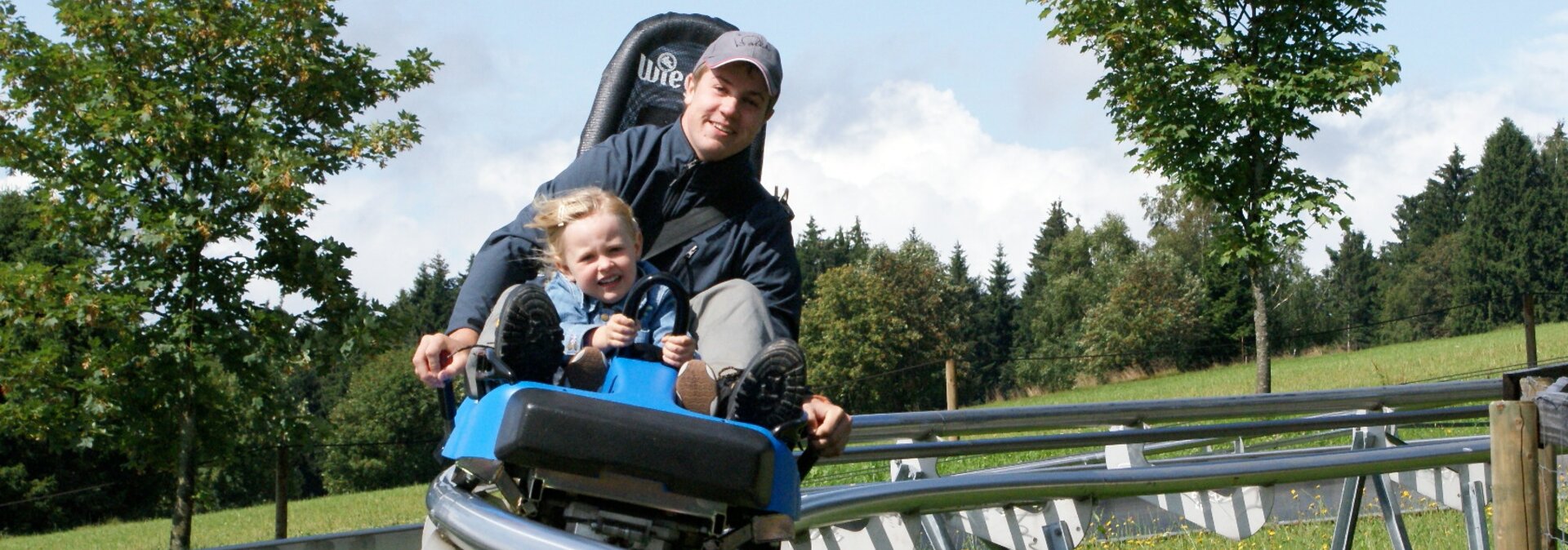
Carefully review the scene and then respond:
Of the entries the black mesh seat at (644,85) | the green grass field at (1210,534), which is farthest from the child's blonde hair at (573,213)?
the green grass field at (1210,534)

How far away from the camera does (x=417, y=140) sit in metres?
16.1

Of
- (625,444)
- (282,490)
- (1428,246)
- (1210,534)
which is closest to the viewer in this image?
(625,444)

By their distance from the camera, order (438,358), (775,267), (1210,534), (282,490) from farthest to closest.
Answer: (282,490), (1210,534), (775,267), (438,358)

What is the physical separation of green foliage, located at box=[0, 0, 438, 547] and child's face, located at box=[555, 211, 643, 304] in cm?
1224

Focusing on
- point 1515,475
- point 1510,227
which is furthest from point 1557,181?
point 1515,475

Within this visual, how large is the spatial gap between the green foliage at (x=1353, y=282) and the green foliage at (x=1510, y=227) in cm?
1786

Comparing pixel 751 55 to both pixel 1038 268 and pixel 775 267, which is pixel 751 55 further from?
pixel 1038 268

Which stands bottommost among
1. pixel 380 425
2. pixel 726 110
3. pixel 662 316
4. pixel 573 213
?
pixel 380 425

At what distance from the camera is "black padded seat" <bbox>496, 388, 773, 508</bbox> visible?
244 centimetres

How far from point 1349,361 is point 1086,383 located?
9.19 m

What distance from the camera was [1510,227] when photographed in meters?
81.1

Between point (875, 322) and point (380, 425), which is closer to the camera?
point (380, 425)

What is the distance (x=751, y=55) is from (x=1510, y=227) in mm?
87174

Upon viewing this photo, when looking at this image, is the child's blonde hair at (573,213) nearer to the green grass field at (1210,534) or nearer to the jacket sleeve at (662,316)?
the jacket sleeve at (662,316)
